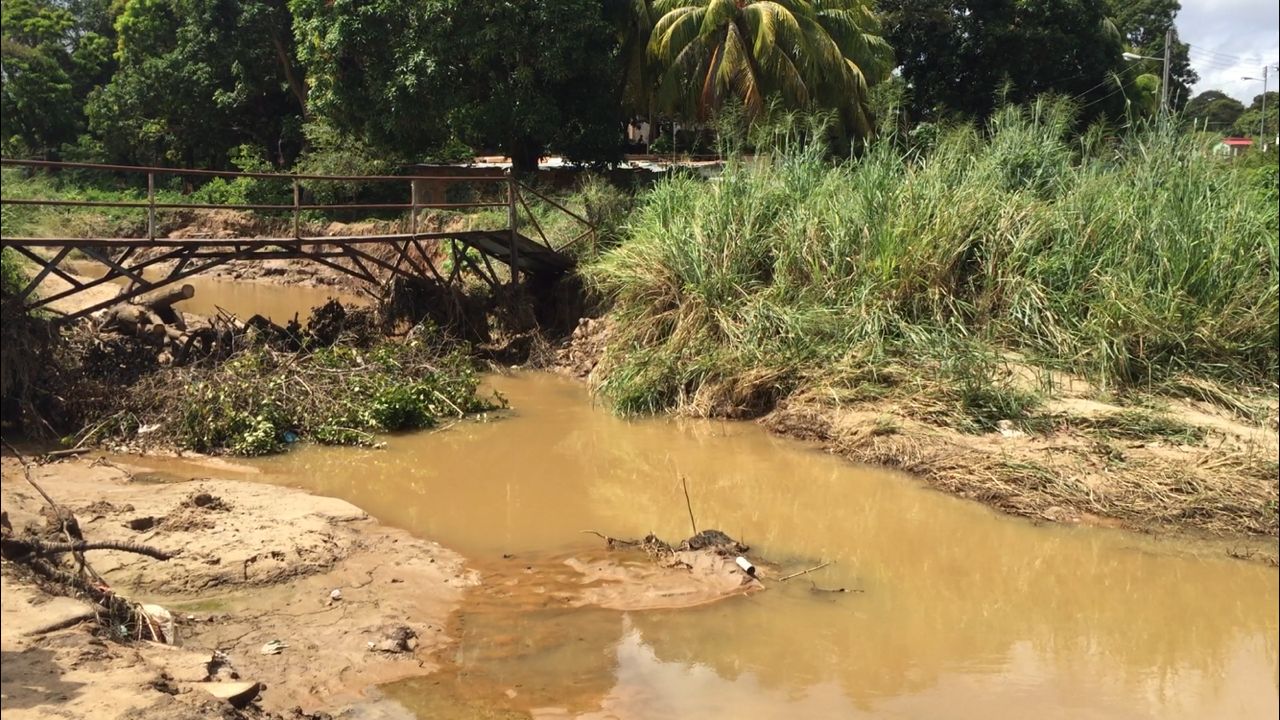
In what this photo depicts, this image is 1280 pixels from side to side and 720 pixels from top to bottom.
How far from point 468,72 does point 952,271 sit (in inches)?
448

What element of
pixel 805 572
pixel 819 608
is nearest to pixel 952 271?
pixel 805 572

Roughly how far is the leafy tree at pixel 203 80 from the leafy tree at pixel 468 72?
18.4ft

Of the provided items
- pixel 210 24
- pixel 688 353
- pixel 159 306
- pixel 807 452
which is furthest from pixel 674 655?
pixel 210 24

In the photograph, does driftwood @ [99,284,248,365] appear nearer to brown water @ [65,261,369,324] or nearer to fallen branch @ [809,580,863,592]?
brown water @ [65,261,369,324]

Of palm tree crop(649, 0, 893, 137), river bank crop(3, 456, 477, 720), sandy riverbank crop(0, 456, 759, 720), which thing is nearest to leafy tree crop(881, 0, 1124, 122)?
palm tree crop(649, 0, 893, 137)

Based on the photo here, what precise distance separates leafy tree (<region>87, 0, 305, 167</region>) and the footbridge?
51.9 inches

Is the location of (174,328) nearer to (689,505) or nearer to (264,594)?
(264,594)

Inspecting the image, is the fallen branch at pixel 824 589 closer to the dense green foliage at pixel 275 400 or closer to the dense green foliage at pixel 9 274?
the dense green foliage at pixel 275 400

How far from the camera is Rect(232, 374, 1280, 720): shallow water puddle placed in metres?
5.00

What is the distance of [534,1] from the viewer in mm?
17906

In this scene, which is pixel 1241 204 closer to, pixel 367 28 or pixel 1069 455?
pixel 1069 455

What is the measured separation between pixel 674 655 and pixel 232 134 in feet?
83.7

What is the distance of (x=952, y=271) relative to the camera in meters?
10.6

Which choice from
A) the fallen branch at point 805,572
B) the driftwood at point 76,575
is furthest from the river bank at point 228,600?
→ the fallen branch at point 805,572
